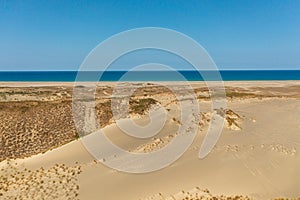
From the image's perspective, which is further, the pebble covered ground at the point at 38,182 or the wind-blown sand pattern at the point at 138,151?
the wind-blown sand pattern at the point at 138,151

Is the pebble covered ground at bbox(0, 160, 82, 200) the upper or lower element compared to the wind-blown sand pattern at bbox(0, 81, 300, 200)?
lower

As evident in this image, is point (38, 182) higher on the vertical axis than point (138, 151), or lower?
lower

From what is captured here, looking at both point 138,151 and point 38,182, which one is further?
point 138,151

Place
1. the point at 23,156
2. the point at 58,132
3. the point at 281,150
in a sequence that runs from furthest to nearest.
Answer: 1. the point at 58,132
2. the point at 281,150
3. the point at 23,156

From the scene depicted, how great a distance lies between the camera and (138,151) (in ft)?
66.5

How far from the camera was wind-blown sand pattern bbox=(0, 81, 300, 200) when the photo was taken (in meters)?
15.5

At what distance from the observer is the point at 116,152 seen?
2039 cm

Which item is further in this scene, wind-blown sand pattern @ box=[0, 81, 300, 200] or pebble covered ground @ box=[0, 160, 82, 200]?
wind-blown sand pattern @ box=[0, 81, 300, 200]

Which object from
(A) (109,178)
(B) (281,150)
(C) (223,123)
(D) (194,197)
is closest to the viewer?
(D) (194,197)

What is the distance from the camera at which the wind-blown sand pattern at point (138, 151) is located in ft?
50.7

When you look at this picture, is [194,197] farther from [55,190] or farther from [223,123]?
[223,123]

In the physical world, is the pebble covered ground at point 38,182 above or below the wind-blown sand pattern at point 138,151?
below

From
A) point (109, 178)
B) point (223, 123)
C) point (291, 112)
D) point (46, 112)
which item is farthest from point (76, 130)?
point (291, 112)

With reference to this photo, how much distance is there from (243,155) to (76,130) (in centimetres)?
1091
